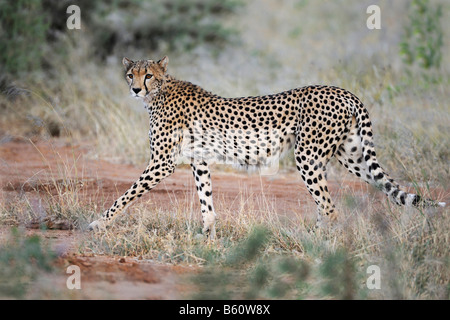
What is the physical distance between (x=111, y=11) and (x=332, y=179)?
7.72m

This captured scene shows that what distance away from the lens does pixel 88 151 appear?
31.2 ft

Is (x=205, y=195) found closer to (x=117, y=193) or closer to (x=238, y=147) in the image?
(x=238, y=147)

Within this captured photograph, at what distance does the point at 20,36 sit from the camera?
37.7 feet

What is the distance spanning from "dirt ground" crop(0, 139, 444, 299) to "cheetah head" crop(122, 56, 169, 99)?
1.02 m

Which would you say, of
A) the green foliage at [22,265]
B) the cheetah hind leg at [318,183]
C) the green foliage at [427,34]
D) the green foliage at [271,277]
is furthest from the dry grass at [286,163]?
the green foliage at [22,265]

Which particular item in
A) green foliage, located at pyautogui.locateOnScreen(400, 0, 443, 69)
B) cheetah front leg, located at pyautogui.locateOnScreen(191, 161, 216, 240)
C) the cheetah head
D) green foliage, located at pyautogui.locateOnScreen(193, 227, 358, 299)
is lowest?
green foliage, located at pyautogui.locateOnScreen(193, 227, 358, 299)

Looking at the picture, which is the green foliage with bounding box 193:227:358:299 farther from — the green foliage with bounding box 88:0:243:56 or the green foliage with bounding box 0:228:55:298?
the green foliage with bounding box 88:0:243:56

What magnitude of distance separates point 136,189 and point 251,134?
1.05 metres

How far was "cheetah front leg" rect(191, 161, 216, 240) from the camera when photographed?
5.72 meters

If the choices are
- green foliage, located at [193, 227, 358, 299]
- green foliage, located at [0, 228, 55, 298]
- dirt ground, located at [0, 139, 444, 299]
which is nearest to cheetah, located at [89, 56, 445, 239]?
dirt ground, located at [0, 139, 444, 299]

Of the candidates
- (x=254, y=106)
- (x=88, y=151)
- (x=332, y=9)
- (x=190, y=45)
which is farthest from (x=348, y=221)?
(x=332, y=9)

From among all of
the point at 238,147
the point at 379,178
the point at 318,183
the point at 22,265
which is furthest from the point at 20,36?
the point at 379,178

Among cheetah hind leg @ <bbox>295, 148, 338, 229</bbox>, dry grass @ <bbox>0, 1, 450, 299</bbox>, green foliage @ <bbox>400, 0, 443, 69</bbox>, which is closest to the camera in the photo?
dry grass @ <bbox>0, 1, 450, 299</bbox>

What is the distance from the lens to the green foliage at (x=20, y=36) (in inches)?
445
